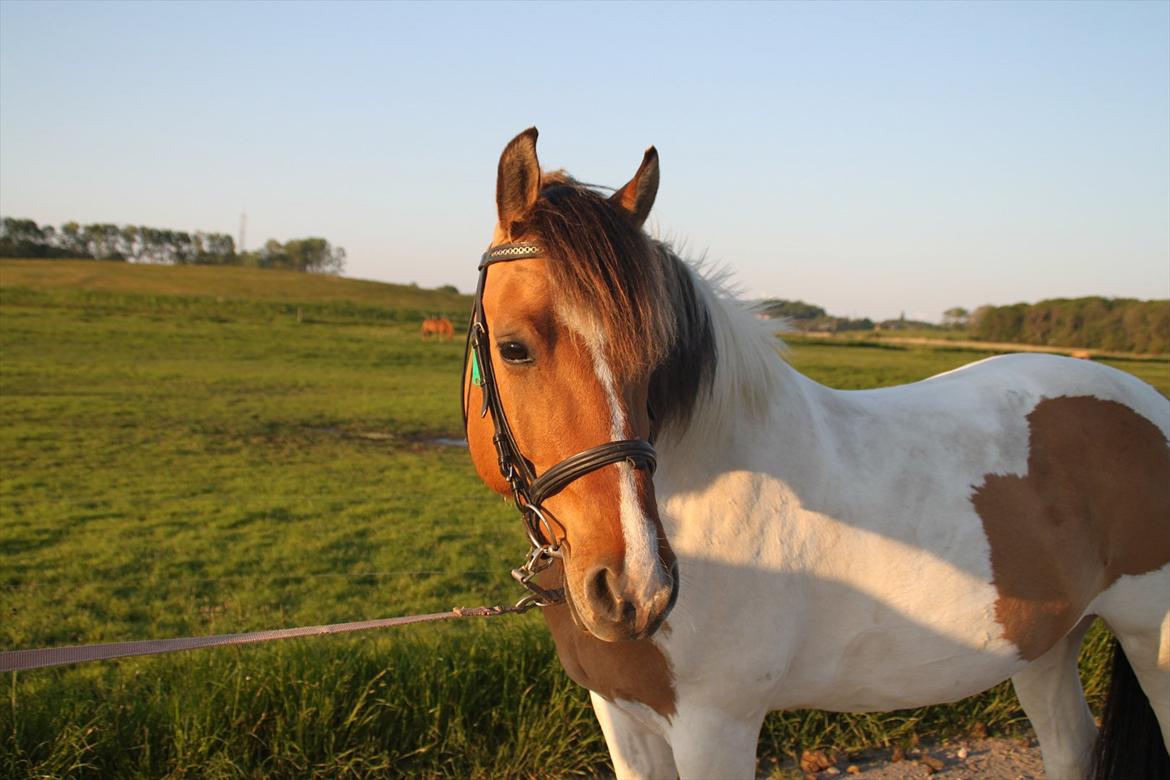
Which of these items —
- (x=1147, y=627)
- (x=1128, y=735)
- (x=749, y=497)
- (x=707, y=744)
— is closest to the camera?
(x=707, y=744)

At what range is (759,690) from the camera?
2193 mm

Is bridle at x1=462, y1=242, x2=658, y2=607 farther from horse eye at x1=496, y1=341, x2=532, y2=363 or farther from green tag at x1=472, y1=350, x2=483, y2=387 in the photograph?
horse eye at x1=496, y1=341, x2=532, y2=363

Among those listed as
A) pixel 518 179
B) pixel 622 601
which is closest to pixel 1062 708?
pixel 622 601

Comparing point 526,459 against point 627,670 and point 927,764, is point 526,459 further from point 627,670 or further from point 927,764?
point 927,764

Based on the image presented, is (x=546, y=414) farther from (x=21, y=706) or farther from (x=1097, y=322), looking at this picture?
(x=1097, y=322)

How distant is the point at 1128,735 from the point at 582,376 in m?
2.72

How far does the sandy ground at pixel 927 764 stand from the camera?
3811mm

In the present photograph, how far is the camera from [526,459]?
186cm

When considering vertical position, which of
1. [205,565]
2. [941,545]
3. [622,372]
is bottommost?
[205,565]

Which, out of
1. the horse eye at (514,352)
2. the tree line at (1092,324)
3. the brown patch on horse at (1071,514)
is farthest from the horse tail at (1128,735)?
the tree line at (1092,324)

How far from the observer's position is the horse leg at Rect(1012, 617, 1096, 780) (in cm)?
308

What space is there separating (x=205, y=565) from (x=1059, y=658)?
303 inches

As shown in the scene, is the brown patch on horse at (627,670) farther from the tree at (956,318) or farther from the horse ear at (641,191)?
the tree at (956,318)

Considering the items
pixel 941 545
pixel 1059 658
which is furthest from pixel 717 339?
pixel 1059 658
